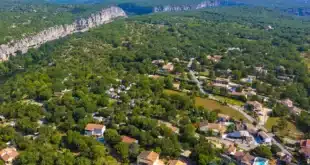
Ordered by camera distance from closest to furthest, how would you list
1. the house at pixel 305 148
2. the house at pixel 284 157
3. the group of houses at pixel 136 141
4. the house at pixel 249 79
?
the group of houses at pixel 136 141 < the house at pixel 284 157 < the house at pixel 305 148 < the house at pixel 249 79

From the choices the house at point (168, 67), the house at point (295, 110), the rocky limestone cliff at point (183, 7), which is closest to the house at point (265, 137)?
the house at point (295, 110)

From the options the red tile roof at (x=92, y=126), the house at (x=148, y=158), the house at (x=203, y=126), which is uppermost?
the red tile roof at (x=92, y=126)

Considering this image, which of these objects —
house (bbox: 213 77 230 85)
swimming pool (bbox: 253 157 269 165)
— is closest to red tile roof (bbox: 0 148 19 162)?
swimming pool (bbox: 253 157 269 165)

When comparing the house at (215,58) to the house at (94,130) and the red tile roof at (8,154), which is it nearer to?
the house at (94,130)

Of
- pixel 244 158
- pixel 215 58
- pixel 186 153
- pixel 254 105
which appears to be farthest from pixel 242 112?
pixel 215 58

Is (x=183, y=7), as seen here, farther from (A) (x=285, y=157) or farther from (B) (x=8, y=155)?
(B) (x=8, y=155)

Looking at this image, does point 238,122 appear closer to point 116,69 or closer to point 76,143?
point 76,143

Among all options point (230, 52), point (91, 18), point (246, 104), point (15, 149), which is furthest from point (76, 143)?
point (91, 18)
